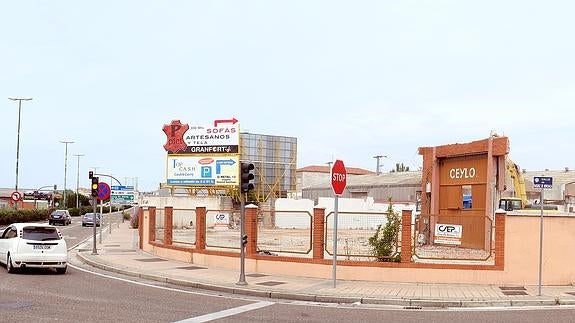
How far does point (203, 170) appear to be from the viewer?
173 feet

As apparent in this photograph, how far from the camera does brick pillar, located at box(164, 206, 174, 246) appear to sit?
A: 81.4ft

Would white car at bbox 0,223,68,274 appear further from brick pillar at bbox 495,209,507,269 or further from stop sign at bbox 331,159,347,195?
brick pillar at bbox 495,209,507,269

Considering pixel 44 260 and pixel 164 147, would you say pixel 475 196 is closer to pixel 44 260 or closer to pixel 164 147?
pixel 44 260

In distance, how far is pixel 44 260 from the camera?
19594mm

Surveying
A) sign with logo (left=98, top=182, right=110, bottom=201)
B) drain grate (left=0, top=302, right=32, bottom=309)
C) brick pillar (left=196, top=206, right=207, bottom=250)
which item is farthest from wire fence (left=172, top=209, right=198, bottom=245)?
drain grate (left=0, top=302, right=32, bottom=309)

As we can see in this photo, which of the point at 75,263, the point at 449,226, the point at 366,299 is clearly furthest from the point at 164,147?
the point at 366,299

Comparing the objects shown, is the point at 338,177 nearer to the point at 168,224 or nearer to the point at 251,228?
the point at 251,228

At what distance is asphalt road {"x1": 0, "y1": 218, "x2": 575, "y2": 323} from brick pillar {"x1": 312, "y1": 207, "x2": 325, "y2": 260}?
4151 millimetres

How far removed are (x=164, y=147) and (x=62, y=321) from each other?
4408cm

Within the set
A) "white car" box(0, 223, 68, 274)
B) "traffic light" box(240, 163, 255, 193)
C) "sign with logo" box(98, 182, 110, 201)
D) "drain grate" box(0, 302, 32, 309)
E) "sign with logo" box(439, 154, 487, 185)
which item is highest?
"sign with logo" box(439, 154, 487, 185)

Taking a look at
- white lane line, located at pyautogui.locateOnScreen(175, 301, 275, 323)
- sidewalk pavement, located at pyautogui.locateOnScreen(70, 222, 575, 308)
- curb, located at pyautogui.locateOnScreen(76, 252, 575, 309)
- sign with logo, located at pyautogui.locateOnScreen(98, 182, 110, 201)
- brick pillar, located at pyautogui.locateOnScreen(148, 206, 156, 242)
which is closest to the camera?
white lane line, located at pyautogui.locateOnScreen(175, 301, 275, 323)

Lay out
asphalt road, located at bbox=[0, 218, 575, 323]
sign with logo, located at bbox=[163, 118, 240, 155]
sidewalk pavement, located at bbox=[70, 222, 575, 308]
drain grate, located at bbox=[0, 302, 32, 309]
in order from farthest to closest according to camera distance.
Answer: sign with logo, located at bbox=[163, 118, 240, 155]
sidewalk pavement, located at bbox=[70, 222, 575, 308]
drain grate, located at bbox=[0, 302, 32, 309]
asphalt road, located at bbox=[0, 218, 575, 323]

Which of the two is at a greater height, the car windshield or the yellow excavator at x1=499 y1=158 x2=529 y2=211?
the yellow excavator at x1=499 y1=158 x2=529 y2=211

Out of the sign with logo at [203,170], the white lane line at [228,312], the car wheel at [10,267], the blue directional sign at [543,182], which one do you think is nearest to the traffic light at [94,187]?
the car wheel at [10,267]
